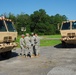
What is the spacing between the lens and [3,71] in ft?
41.7

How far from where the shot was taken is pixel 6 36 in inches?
658

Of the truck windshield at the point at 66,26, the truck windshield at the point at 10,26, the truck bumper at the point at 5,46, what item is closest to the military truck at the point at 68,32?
the truck windshield at the point at 66,26

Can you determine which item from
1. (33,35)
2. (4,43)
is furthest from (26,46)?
(4,43)

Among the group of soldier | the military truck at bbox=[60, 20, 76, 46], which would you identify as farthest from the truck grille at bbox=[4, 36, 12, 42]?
the military truck at bbox=[60, 20, 76, 46]

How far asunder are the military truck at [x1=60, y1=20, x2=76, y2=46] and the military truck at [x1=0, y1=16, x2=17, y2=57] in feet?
22.5

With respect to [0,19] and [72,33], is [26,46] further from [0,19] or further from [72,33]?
[72,33]

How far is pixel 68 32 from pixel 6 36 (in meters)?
8.29

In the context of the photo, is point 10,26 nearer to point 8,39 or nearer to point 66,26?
point 8,39

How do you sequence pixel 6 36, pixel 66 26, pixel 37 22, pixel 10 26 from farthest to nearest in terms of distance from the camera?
pixel 37 22 < pixel 66 26 < pixel 10 26 < pixel 6 36

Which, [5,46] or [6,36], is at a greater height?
[6,36]

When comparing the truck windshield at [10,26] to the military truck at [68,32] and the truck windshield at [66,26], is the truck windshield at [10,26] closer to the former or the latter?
the military truck at [68,32]

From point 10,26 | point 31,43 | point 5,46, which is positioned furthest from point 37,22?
point 5,46

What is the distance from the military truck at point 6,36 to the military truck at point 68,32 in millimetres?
6871

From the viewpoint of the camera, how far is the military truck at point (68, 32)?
23.3 metres
